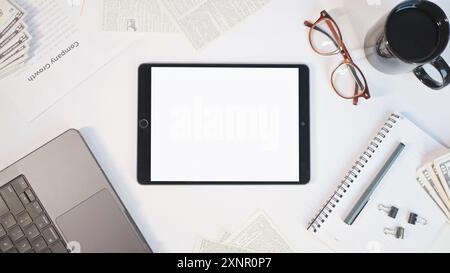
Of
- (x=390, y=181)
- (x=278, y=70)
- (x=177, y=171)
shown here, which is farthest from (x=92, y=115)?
(x=390, y=181)

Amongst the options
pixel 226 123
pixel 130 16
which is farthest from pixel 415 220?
pixel 130 16

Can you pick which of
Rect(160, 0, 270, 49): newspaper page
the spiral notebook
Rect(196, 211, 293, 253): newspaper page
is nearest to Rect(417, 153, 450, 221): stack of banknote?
the spiral notebook

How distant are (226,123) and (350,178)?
234mm

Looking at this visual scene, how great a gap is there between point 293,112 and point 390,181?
0.21 meters

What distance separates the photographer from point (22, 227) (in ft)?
Result: 2.40

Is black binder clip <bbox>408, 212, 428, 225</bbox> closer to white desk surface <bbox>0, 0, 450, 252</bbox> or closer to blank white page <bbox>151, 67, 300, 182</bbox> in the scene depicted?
white desk surface <bbox>0, 0, 450, 252</bbox>

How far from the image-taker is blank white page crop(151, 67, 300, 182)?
0.76 metres

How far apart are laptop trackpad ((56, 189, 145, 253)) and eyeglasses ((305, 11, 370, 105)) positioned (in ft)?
1.43

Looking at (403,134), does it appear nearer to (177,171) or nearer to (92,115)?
(177,171)

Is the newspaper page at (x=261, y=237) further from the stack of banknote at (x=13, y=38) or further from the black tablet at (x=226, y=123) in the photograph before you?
the stack of banknote at (x=13, y=38)

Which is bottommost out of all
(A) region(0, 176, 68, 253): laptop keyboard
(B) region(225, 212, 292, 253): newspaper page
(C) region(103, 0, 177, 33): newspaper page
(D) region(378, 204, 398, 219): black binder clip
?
(D) region(378, 204, 398, 219): black binder clip

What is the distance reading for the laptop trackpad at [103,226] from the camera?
75 cm

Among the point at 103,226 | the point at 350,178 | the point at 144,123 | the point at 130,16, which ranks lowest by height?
the point at 350,178

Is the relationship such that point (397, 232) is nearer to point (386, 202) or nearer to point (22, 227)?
point (386, 202)
